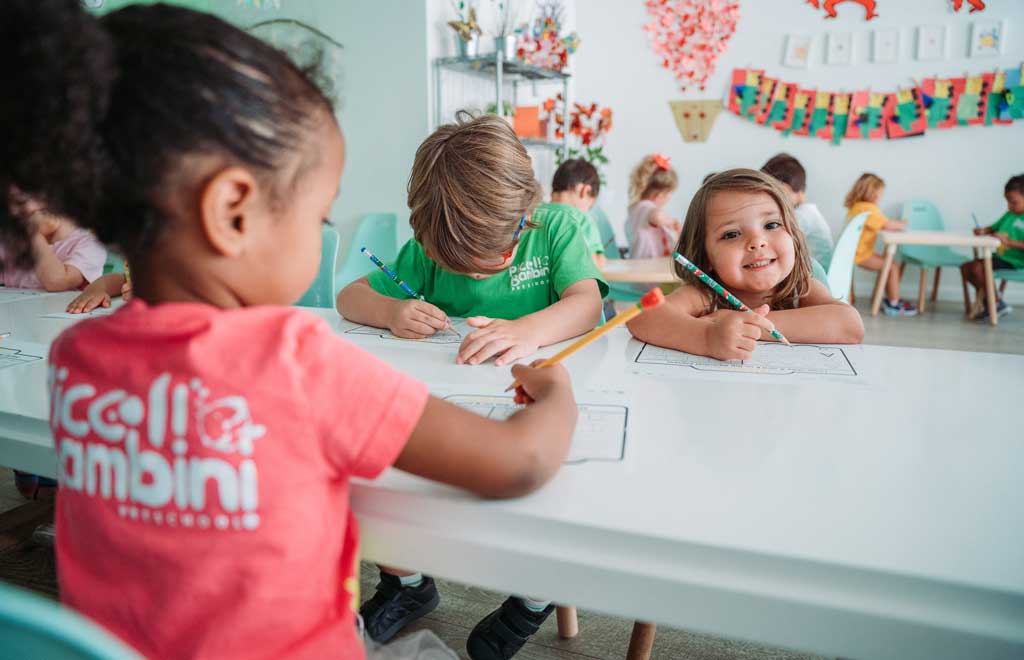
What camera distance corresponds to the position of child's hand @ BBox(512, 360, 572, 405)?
0.71 meters

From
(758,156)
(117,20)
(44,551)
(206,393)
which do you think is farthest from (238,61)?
(758,156)

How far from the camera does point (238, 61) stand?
0.48 meters

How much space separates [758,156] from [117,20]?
557 cm

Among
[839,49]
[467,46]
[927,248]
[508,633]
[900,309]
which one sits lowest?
[900,309]

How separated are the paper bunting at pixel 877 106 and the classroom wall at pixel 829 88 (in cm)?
6

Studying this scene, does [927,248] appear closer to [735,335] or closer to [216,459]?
[735,335]

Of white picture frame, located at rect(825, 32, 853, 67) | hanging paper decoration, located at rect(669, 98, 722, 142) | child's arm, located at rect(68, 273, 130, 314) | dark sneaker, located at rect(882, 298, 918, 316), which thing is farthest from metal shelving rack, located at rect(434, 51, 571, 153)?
dark sneaker, located at rect(882, 298, 918, 316)

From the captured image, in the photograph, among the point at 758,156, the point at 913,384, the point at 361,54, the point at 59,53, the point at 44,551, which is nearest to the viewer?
the point at 59,53

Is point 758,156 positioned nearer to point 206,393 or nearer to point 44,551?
point 44,551

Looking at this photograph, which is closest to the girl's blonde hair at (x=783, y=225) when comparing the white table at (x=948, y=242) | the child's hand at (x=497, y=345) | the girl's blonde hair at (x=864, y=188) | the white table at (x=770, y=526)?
the child's hand at (x=497, y=345)

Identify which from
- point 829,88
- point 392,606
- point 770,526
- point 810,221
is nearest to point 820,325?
point 770,526

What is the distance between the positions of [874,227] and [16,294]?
4905 millimetres

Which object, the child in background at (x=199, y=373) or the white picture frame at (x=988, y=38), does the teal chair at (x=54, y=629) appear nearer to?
the child in background at (x=199, y=373)

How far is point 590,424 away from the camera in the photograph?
2.37ft
